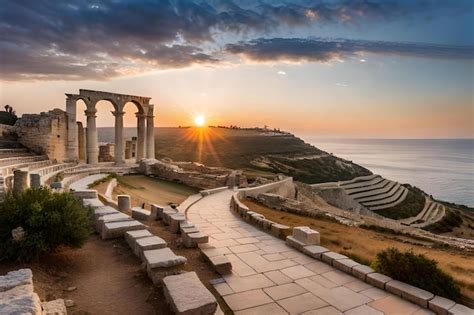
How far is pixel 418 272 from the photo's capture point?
564 centimetres

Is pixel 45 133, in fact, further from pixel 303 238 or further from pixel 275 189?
pixel 303 238

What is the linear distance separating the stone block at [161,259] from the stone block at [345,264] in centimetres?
321

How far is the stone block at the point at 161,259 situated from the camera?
550 centimetres

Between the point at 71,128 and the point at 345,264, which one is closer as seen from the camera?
the point at 345,264

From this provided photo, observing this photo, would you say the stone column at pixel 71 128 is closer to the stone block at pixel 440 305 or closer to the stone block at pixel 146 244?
the stone block at pixel 146 244

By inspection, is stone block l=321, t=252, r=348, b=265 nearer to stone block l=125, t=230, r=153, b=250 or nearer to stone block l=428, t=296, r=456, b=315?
stone block l=428, t=296, r=456, b=315

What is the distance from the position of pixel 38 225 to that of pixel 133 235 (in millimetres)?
1858

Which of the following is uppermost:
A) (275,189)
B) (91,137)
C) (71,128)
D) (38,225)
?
(71,128)

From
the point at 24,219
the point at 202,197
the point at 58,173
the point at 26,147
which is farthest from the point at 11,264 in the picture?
the point at 26,147

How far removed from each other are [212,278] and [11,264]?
3.70 meters

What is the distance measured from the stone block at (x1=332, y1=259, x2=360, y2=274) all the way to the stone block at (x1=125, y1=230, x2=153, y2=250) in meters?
4.18

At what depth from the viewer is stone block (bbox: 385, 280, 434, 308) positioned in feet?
16.8

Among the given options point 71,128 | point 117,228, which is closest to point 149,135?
point 71,128

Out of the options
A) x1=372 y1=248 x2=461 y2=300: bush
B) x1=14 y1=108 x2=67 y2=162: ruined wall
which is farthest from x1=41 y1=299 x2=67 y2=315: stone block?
x1=14 y1=108 x2=67 y2=162: ruined wall
